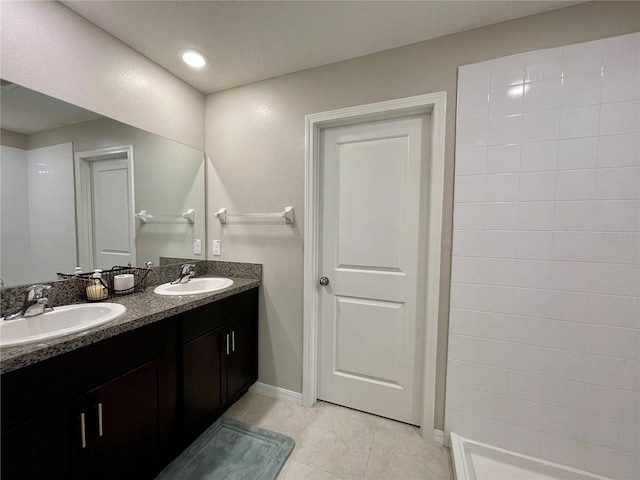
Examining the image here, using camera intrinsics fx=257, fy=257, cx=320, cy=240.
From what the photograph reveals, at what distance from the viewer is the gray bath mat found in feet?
4.29

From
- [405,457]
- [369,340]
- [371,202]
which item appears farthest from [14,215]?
[405,457]

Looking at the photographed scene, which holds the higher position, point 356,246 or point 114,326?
point 356,246

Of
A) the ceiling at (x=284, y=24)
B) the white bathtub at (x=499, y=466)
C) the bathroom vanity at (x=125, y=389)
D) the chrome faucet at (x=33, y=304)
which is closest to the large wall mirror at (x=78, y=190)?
the chrome faucet at (x=33, y=304)

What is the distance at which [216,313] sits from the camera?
1562mm

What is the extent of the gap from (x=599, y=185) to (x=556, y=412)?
1139 millimetres

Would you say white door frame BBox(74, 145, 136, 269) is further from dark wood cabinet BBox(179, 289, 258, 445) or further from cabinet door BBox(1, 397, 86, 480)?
cabinet door BBox(1, 397, 86, 480)

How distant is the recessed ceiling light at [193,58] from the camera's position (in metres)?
1.57

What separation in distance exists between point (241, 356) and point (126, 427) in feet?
2.48

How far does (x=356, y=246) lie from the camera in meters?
1.74

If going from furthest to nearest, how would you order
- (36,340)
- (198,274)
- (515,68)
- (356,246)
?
(198,274), (356,246), (515,68), (36,340)

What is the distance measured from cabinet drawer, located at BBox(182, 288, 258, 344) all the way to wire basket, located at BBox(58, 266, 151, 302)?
442 millimetres

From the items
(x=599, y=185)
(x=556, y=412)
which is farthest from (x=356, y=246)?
(x=556, y=412)

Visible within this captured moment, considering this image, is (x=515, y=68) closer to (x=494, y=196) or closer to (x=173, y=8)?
(x=494, y=196)

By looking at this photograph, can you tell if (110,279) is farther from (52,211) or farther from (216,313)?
(216,313)
